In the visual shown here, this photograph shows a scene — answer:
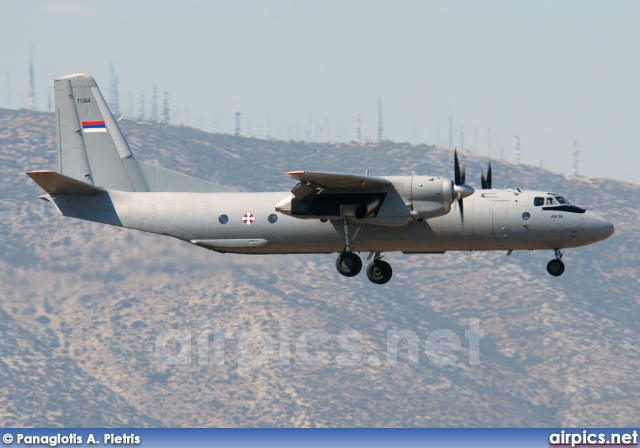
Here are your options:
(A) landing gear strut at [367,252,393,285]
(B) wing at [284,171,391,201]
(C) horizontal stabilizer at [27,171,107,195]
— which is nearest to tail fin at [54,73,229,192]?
(C) horizontal stabilizer at [27,171,107,195]

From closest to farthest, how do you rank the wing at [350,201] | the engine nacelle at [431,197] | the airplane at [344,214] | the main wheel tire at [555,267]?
1. the engine nacelle at [431,197]
2. the wing at [350,201]
3. the airplane at [344,214]
4. the main wheel tire at [555,267]

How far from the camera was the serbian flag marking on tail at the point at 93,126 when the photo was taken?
165 ft

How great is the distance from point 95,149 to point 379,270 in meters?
12.9

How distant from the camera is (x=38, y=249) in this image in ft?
400

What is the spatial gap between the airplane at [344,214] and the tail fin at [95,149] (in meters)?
0.09

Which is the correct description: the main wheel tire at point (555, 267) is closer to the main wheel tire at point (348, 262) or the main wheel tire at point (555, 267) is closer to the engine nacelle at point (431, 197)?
the engine nacelle at point (431, 197)

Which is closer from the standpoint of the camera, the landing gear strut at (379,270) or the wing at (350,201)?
the wing at (350,201)

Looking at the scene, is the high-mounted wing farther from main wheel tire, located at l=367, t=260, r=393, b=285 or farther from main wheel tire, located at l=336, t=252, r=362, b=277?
main wheel tire, located at l=367, t=260, r=393, b=285

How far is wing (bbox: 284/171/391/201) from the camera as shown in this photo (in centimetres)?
4197

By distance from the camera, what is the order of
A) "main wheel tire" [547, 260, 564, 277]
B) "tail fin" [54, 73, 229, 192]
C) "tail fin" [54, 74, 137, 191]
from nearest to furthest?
"main wheel tire" [547, 260, 564, 277] → "tail fin" [54, 73, 229, 192] → "tail fin" [54, 74, 137, 191]

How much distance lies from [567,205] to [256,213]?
461 inches

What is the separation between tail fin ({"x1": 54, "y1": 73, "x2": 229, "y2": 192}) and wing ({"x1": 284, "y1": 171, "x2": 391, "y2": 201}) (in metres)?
5.57

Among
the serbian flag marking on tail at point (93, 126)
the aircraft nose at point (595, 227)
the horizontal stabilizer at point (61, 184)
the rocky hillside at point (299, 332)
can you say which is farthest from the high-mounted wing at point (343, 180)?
the rocky hillside at point (299, 332)

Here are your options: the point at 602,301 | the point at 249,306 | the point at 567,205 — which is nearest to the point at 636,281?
the point at 602,301
